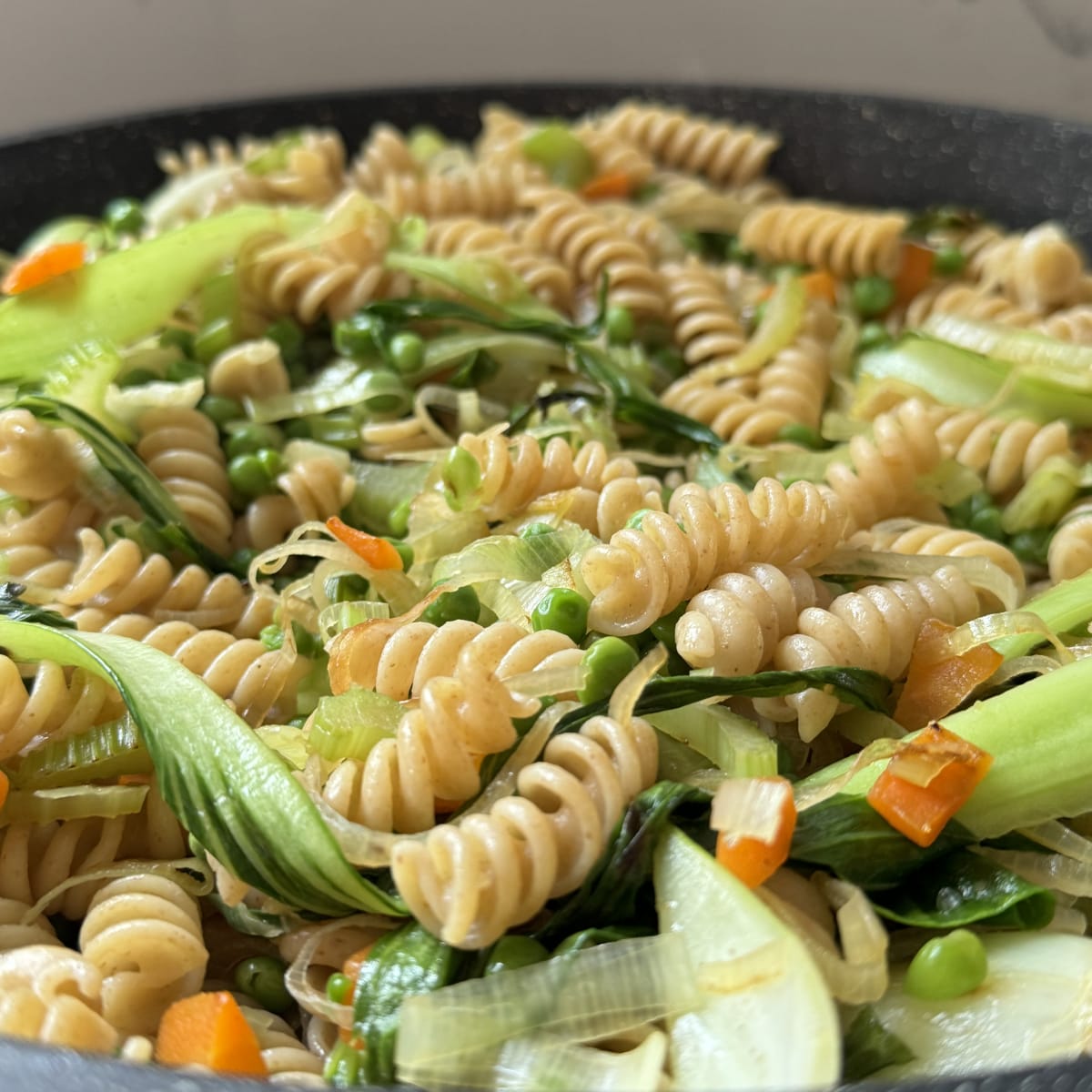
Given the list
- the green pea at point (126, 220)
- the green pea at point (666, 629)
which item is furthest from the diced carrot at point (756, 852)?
the green pea at point (126, 220)

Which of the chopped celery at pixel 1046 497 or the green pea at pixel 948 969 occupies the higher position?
the chopped celery at pixel 1046 497

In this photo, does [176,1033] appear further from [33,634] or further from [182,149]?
[182,149]

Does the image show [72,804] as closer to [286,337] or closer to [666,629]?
[666,629]

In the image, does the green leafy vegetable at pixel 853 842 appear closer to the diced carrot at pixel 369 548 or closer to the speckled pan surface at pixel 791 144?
the diced carrot at pixel 369 548

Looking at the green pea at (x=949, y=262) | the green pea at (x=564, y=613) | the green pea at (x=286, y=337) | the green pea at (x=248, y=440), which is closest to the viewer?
the green pea at (x=564, y=613)

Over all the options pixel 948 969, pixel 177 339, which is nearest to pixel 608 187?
pixel 177 339

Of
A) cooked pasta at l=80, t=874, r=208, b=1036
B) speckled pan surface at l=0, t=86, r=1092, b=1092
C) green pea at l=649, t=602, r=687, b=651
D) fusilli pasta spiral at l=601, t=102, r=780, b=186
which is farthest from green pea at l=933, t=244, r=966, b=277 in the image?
cooked pasta at l=80, t=874, r=208, b=1036
